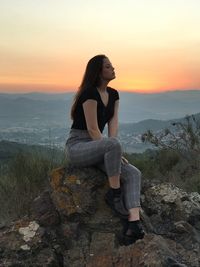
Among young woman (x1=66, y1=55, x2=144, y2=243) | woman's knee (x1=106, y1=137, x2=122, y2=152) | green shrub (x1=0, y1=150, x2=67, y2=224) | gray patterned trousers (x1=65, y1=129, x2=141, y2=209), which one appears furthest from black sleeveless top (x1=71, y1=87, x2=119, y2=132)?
green shrub (x1=0, y1=150, x2=67, y2=224)

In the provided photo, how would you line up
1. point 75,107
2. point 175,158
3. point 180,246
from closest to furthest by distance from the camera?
point 180,246
point 75,107
point 175,158

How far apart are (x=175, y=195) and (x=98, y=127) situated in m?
1.30

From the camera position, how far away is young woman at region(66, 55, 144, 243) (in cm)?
457

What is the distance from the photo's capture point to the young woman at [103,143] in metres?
4.57

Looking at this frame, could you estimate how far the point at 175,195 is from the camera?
17.6 ft

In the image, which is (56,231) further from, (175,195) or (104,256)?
(175,195)

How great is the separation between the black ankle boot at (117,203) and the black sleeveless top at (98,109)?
31.1 inches

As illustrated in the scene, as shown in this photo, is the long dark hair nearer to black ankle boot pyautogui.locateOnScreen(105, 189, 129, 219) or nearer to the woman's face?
the woman's face

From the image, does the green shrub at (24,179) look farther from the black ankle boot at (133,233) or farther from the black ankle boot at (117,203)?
the black ankle boot at (133,233)

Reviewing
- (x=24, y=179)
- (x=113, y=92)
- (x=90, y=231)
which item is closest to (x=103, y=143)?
(x=113, y=92)

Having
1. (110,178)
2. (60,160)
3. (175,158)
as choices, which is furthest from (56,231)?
(175,158)

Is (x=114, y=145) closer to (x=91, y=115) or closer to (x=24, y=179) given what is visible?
(x=91, y=115)

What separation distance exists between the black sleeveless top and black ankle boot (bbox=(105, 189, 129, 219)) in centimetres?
79

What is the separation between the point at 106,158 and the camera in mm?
4578
